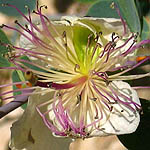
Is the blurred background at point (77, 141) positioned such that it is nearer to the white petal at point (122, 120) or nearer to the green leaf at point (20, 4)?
the green leaf at point (20, 4)

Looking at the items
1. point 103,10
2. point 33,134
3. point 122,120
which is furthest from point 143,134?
point 103,10

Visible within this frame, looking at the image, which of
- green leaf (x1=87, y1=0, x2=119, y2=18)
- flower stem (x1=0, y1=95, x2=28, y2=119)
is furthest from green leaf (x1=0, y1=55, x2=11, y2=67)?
green leaf (x1=87, y1=0, x2=119, y2=18)

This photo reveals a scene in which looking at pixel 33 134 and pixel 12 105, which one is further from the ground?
pixel 12 105

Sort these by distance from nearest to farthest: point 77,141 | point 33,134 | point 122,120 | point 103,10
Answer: point 122,120 < point 33,134 < point 103,10 < point 77,141

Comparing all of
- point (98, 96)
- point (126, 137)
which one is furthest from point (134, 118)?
point (126, 137)

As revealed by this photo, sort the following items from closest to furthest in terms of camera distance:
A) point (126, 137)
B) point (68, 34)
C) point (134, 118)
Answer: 1. point (134, 118)
2. point (68, 34)
3. point (126, 137)

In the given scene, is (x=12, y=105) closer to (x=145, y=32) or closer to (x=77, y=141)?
(x=145, y=32)

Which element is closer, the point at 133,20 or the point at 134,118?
the point at 134,118

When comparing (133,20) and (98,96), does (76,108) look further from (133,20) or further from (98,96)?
(133,20)

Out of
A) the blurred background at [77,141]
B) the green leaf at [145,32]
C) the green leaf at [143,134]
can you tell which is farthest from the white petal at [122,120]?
the blurred background at [77,141]
